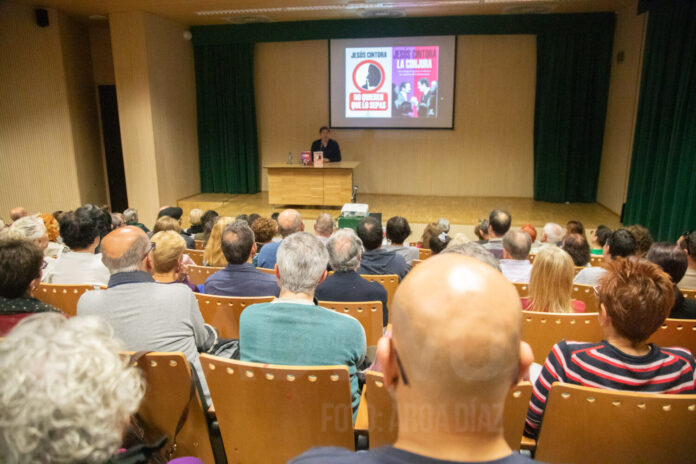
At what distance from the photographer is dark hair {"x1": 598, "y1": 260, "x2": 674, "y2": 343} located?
1.55 metres

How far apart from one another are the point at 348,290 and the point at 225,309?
2.20 feet

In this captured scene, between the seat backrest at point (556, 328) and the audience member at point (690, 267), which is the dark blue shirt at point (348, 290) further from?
the audience member at point (690, 267)

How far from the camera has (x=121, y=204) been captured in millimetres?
9234

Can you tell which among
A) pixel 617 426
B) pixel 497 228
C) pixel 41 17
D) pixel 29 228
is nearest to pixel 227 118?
pixel 41 17

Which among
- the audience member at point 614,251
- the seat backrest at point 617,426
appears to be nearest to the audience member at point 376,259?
the audience member at point 614,251

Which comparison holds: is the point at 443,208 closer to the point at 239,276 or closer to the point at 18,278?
the point at 239,276

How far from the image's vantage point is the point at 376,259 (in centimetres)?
342

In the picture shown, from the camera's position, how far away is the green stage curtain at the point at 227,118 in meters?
9.45

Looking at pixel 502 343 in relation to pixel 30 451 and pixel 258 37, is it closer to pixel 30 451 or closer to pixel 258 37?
pixel 30 451

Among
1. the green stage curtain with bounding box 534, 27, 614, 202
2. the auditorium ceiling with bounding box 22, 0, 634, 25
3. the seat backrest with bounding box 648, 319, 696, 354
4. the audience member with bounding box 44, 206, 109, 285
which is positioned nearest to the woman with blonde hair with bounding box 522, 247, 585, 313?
the seat backrest with bounding box 648, 319, 696, 354

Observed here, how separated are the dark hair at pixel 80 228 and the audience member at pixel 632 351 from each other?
2802 millimetres

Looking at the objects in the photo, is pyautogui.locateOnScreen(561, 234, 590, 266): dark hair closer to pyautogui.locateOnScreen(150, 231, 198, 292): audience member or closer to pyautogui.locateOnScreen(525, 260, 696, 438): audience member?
pyautogui.locateOnScreen(525, 260, 696, 438): audience member

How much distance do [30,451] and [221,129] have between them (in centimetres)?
946

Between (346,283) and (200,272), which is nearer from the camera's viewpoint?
(346,283)
